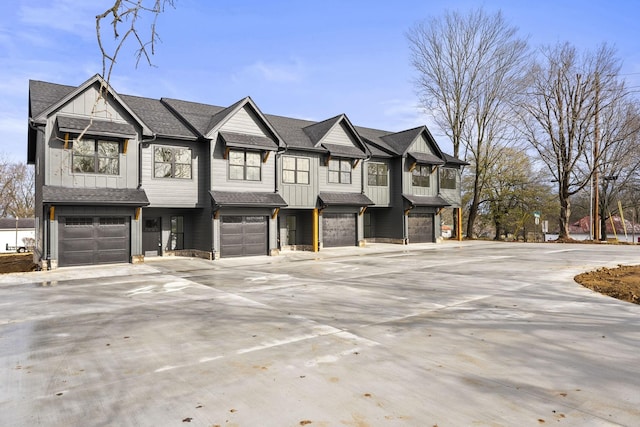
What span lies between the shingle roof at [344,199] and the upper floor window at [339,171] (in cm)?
94

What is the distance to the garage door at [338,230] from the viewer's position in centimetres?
2400

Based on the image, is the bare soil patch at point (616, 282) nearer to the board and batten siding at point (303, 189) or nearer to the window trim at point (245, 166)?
the board and batten siding at point (303, 189)

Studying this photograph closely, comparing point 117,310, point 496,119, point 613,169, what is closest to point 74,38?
point 117,310

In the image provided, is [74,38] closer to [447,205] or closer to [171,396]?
[171,396]

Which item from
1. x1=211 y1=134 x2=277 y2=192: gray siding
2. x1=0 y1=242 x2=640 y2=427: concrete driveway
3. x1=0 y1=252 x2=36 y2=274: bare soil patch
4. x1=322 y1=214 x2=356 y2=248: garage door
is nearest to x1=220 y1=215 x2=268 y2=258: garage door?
Result: x1=211 y1=134 x2=277 y2=192: gray siding

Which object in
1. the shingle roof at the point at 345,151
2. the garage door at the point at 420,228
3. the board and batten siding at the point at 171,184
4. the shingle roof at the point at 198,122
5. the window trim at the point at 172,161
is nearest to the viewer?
the shingle roof at the point at 198,122

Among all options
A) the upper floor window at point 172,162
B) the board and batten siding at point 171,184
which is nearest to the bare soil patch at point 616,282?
the board and batten siding at point 171,184

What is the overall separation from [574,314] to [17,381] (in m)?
8.82

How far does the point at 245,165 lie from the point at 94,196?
23.2 feet

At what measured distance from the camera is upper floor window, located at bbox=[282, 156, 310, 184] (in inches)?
865

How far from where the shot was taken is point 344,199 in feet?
76.9

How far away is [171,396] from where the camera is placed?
13.1 ft

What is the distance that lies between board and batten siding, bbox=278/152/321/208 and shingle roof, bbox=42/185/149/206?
7.40m

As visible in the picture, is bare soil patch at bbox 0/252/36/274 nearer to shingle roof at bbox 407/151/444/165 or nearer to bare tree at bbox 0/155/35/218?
shingle roof at bbox 407/151/444/165
